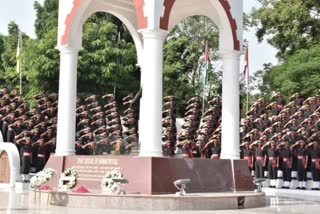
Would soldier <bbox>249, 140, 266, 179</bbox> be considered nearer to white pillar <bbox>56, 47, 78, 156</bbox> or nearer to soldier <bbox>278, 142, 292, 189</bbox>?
soldier <bbox>278, 142, 292, 189</bbox>

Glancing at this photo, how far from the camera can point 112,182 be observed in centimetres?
927

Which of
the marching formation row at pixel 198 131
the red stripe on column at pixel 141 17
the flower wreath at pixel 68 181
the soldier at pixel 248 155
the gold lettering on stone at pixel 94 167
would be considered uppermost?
the red stripe on column at pixel 141 17

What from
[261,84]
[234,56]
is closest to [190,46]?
[261,84]

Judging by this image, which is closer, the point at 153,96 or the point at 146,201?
the point at 146,201

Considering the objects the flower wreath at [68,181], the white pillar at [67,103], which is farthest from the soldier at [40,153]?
the flower wreath at [68,181]

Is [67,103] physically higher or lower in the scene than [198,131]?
higher

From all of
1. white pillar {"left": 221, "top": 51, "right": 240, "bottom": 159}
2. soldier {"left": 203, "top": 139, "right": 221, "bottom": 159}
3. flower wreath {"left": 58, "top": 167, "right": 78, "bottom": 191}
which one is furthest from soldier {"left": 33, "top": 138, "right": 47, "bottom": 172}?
white pillar {"left": 221, "top": 51, "right": 240, "bottom": 159}

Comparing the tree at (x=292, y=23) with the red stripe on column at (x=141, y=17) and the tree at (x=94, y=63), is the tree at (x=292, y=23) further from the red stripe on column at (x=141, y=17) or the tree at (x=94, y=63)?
the red stripe on column at (x=141, y=17)

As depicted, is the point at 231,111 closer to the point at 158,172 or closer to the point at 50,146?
the point at 158,172

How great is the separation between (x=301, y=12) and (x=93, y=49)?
8.65 m

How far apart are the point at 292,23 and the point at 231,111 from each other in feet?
38.6

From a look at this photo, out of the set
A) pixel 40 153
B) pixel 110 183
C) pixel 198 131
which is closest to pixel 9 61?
pixel 40 153

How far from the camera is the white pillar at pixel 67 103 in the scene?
11586mm

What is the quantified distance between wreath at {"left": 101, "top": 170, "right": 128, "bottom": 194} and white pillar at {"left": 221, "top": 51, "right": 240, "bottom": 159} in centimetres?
286
